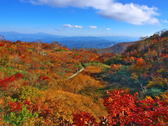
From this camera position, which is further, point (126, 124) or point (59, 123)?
point (126, 124)

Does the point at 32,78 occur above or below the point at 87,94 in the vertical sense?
above

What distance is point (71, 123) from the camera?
5.82 metres

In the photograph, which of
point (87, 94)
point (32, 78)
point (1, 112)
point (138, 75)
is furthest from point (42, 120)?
point (138, 75)

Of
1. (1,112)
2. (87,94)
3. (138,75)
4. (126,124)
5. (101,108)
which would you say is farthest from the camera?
(138,75)

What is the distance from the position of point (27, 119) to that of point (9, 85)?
421cm

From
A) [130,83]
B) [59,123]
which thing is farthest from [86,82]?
[59,123]

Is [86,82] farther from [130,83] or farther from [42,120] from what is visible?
[42,120]

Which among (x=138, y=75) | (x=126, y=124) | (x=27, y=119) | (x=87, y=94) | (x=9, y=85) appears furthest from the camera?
(x=138, y=75)

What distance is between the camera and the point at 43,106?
691cm

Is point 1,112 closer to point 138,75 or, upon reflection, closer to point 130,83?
point 130,83

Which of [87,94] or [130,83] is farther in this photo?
[130,83]

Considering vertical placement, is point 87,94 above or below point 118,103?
below

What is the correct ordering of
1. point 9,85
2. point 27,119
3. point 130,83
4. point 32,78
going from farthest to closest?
point 130,83 < point 32,78 < point 9,85 < point 27,119

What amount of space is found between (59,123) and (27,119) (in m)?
1.19
